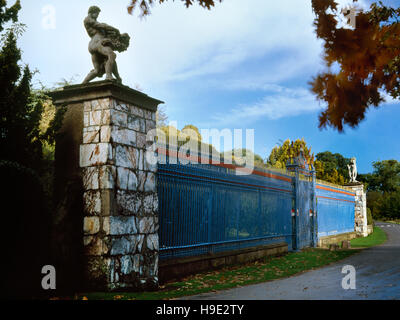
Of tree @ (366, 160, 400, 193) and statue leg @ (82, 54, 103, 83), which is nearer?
statue leg @ (82, 54, 103, 83)

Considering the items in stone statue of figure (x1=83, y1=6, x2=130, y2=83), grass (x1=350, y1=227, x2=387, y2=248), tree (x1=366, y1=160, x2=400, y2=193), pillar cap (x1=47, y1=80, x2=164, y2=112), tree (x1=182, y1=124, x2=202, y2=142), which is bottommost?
grass (x1=350, y1=227, x2=387, y2=248)

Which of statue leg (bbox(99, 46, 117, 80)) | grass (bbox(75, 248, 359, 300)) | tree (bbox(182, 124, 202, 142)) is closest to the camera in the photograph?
grass (bbox(75, 248, 359, 300))

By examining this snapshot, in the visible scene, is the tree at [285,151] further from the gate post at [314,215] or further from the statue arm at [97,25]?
the statue arm at [97,25]

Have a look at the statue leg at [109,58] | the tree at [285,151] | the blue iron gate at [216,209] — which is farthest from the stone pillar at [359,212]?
the statue leg at [109,58]

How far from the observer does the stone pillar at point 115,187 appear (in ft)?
21.6

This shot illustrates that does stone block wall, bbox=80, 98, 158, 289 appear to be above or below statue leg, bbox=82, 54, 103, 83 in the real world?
below

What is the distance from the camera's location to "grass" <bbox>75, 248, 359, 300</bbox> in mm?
6469

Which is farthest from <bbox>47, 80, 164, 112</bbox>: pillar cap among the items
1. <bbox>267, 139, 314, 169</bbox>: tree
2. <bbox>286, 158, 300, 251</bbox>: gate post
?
<bbox>267, 139, 314, 169</bbox>: tree

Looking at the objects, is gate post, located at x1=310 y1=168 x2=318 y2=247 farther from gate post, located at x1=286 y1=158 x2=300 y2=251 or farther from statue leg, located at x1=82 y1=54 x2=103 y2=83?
statue leg, located at x1=82 y1=54 x2=103 y2=83

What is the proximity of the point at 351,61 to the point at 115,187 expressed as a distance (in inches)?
169

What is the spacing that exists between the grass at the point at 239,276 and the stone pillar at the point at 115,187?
0.33 metres

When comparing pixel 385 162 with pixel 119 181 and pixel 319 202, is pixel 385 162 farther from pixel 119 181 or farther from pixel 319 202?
pixel 119 181

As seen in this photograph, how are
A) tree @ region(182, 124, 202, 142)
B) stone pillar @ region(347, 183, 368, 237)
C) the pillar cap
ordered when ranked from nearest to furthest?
the pillar cap < tree @ region(182, 124, 202, 142) < stone pillar @ region(347, 183, 368, 237)
